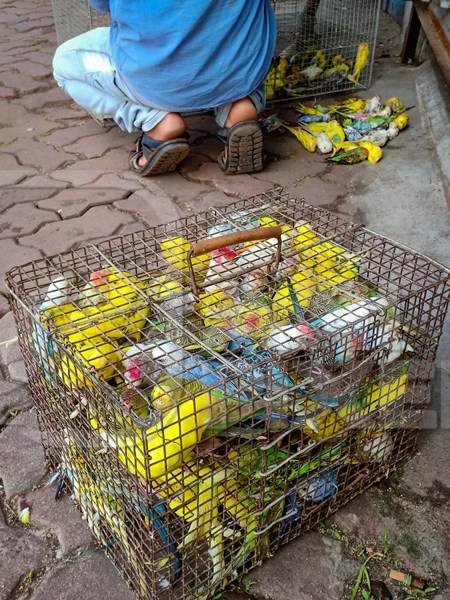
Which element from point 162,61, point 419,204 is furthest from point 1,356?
point 419,204

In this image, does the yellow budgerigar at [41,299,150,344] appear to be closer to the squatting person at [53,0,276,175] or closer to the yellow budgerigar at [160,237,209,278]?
the yellow budgerigar at [160,237,209,278]

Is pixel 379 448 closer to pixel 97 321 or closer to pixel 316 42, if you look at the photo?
pixel 97 321

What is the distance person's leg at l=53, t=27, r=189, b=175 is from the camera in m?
3.17

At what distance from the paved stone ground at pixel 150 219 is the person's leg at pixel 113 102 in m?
0.14

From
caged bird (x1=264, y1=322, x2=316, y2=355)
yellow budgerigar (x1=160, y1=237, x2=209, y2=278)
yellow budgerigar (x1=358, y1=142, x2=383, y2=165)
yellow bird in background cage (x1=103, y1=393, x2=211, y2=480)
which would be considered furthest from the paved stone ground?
yellow budgerigar (x1=160, y1=237, x2=209, y2=278)

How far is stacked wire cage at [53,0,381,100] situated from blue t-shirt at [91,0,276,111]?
966 millimetres

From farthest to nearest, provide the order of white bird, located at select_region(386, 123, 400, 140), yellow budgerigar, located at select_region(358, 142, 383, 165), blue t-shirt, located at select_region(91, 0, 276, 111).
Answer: white bird, located at select_region(386, 123, 400, 140), yellow budgerigar, located at select_region(358, 142, 383, 165), blue t-shirt, located at select_region(91, 0, 276, 111)

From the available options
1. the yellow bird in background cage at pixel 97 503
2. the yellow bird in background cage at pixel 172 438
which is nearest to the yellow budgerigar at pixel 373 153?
the yellow bird in background cage at pixel 97 503

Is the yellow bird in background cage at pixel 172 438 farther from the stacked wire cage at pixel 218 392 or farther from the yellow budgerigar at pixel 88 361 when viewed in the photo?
the yellow budgerigar at pixel 88 361

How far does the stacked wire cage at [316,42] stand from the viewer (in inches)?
160

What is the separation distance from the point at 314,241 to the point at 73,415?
69 cm

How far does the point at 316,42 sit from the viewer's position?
4.18 meters

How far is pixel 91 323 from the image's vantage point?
1.33 m

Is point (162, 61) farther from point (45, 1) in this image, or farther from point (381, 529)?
point (45, 1)
